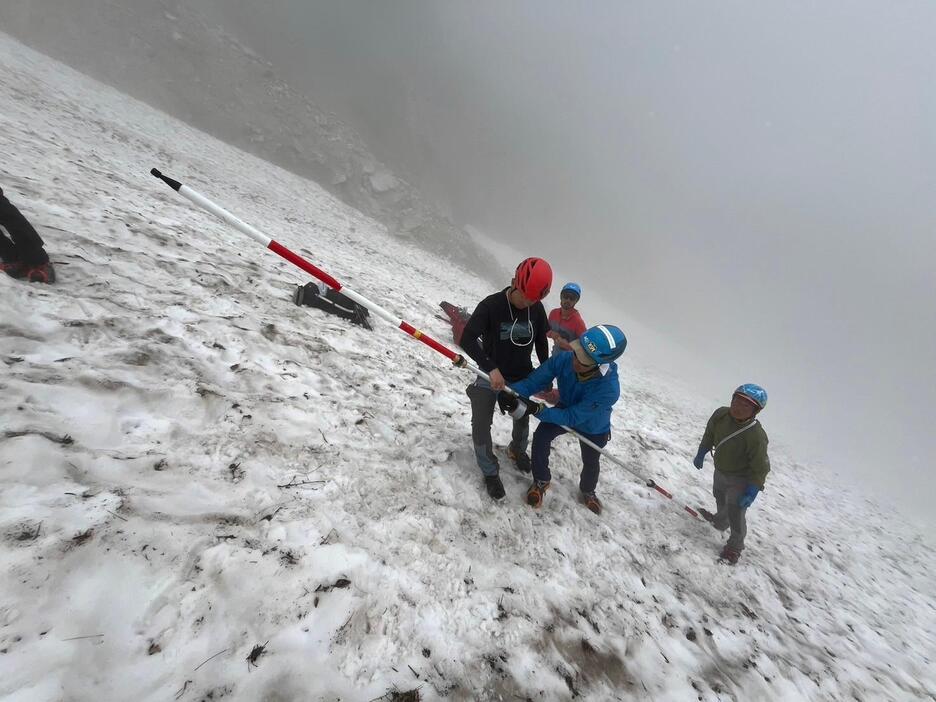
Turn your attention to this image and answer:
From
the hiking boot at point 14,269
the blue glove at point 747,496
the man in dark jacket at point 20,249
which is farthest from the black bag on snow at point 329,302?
the blue glove at point 747,496

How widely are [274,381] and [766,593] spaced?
22.7 ft

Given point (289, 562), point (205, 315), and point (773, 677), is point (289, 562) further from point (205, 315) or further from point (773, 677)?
point (773, 677)

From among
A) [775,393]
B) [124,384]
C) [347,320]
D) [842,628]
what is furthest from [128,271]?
[775,393]

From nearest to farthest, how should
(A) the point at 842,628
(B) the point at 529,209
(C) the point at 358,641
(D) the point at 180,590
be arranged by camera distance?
(D) the point at 180,590, (C) the point at 358,641, (A) the point at 842,628, (B) the point at 529,209

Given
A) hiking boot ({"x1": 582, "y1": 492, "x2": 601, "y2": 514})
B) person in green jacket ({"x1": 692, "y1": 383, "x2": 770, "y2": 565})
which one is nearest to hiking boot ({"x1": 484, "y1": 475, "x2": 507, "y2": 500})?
hiking boot ({"x1": 582, "y1": 492, "x2": 601, "y2": 514})

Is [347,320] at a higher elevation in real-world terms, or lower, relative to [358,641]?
higher

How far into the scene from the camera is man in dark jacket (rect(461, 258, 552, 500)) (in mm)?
4113

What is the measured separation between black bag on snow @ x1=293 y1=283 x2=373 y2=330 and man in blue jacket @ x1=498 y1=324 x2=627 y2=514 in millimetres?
3897

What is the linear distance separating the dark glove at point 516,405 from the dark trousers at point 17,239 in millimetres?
5322

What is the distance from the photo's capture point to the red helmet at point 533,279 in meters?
3.81

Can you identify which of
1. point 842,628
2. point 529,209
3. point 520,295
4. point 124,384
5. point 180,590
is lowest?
point 180,590

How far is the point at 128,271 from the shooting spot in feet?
16.7

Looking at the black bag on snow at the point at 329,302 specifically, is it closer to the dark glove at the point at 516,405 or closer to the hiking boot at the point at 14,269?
the hiking boot at the point at 14,269

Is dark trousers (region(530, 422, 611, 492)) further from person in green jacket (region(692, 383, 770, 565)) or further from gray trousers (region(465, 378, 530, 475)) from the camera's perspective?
person in green jacket (region(692, 383, 770, 565))
